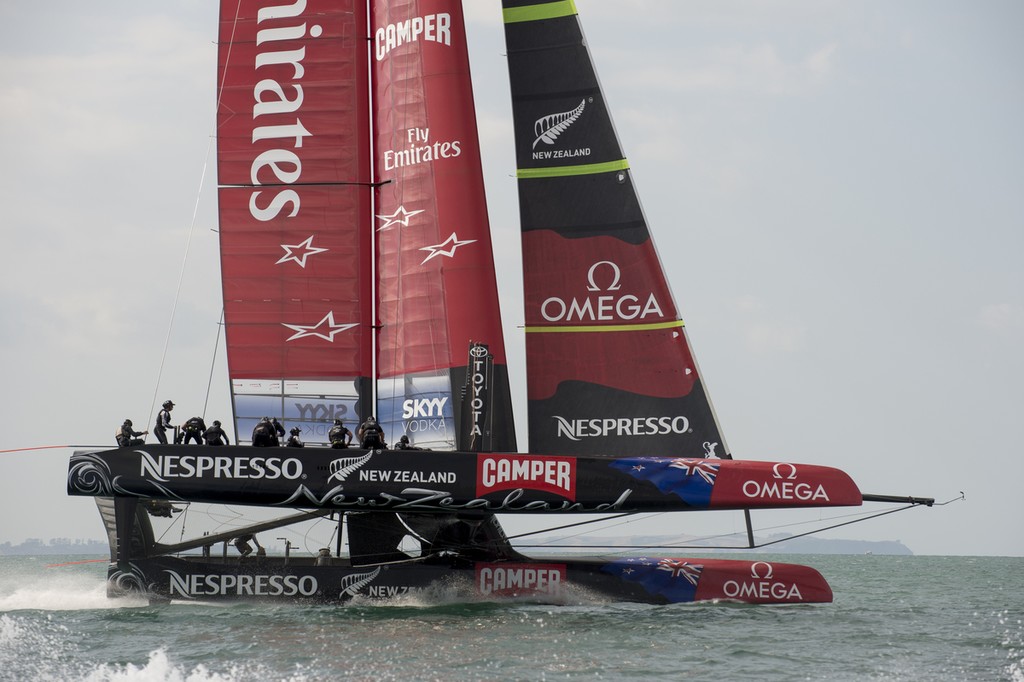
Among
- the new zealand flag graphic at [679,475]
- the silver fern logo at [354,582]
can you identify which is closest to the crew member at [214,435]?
the silver fern logo at [354,582]

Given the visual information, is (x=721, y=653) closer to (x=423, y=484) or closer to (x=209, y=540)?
(x=423, y=484)

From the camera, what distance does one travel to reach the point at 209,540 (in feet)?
54.1

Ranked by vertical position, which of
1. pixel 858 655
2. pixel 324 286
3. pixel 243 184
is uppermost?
pixel 243 184

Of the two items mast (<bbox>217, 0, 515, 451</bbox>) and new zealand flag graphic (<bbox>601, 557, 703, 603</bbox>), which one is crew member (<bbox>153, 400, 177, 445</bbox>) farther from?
new zealand flag graphic (<bbox>601, 557, 703, 603</bbox>)

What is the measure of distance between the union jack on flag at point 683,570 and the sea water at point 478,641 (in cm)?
41

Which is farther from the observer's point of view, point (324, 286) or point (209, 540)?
point (324, 286)

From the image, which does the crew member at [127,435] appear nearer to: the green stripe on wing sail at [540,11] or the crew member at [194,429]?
the crew member at [194,429]

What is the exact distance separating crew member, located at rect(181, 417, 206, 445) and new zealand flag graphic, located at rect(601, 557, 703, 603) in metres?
5.52

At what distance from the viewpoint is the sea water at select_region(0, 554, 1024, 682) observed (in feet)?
39.1

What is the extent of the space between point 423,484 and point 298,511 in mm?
2745

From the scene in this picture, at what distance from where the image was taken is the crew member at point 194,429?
54.8 ft

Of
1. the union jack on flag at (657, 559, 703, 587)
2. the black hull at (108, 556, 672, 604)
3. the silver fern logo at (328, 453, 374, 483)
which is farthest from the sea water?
the silver fern logo at (328, 453, 374, 483)

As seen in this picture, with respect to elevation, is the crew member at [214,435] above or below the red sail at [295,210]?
below

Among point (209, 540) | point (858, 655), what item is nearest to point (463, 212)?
point (209, 540)
